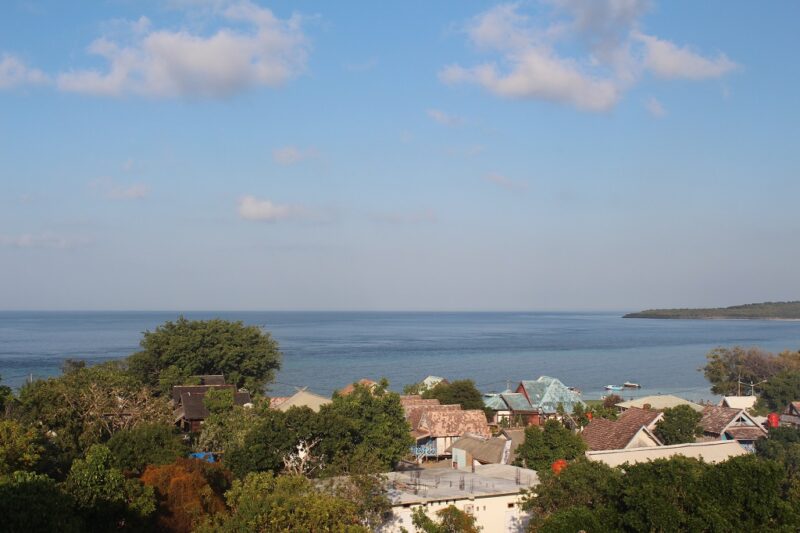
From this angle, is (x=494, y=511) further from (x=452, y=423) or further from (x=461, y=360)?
(x=461, y=360)

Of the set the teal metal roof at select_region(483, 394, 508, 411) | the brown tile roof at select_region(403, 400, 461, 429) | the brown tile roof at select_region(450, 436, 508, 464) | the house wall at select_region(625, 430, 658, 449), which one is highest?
the house wall at select_region(625, 430, 658, 449)

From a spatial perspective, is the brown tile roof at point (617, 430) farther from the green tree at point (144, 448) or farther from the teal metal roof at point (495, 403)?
the green tree at point (144, 448)

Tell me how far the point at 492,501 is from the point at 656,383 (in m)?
70.6

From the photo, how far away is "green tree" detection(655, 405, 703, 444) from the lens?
107 feet

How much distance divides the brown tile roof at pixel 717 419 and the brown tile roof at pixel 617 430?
5.73 meters

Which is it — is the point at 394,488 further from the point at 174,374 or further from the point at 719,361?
the point at 719,361

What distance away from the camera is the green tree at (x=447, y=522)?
19469 mm

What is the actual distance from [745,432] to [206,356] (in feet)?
106

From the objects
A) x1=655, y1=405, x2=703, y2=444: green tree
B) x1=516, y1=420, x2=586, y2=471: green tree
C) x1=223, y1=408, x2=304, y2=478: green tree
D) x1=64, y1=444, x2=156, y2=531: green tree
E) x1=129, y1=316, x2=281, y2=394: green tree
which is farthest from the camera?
x1=129, y1=316, x2=281, y2=394: green tree

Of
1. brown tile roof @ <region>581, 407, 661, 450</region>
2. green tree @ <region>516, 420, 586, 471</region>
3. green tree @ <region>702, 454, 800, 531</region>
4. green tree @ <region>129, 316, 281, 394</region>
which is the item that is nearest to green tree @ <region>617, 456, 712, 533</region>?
green tree @ <region>702, 454, 800, 531</region>

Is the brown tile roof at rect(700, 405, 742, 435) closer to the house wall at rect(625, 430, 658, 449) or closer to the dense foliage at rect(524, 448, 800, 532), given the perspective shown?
the house wall at rect(625, 430, 658, 449)

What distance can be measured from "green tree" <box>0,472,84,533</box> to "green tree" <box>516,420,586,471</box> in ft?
59.8

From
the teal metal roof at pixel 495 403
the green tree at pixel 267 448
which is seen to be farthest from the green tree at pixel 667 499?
the teal metal roof at pixel 495 403

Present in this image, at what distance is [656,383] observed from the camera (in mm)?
87375
